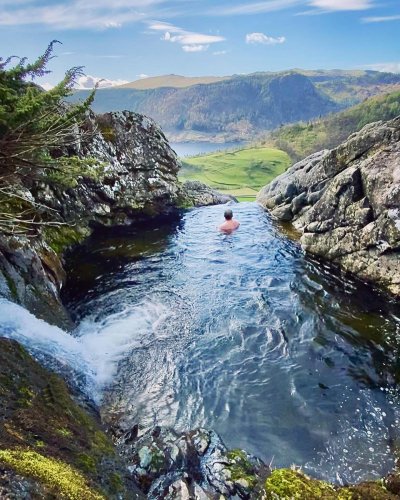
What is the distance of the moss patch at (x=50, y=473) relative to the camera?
457cm

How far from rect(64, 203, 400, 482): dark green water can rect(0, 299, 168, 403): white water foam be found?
82mm

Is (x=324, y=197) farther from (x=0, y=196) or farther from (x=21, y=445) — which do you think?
(x=21, y=445)

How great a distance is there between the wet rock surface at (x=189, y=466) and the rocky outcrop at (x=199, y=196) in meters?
30.5

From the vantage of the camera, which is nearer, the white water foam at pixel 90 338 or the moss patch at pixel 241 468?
the moss patch at pixel 241 468

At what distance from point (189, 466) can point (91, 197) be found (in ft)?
74.2

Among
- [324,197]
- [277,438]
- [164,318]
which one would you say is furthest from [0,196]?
[324,197]

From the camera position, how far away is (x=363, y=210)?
21156 mm

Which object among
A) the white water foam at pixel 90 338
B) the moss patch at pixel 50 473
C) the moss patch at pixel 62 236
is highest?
the moss patch at pixel 50 473

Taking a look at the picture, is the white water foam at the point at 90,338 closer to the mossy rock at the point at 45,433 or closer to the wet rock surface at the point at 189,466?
the mossy rock at the point at 45,433

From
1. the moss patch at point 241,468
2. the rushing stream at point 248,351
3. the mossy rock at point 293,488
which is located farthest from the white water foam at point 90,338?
the mossy rock at point 293,488

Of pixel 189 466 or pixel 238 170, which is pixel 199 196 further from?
pixel 238 170

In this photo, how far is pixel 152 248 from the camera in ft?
81.7

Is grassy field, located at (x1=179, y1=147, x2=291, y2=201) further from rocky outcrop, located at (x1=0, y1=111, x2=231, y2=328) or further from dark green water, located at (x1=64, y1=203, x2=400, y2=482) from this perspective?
dark green water, located at (x1=64, y1=203, x2=400, y2=482)

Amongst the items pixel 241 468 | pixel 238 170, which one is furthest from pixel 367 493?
pixel 238 170
